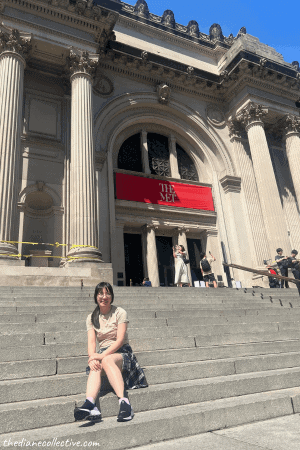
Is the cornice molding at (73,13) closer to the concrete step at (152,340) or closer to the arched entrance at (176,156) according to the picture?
the arched entrance at (176,156)

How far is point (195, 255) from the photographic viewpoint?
61.8 feet

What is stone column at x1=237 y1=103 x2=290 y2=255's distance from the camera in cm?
1731

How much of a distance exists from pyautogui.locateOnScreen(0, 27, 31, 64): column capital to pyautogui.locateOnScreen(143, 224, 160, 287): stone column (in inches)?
382

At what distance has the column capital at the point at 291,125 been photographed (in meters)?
20.5

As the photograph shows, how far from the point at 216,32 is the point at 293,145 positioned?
11.7 metres

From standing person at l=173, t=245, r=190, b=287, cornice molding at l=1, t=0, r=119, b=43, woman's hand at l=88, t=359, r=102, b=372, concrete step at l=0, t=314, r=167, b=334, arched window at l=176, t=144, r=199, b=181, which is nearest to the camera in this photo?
woman's hand at l=88, t=359, r=102, b=372

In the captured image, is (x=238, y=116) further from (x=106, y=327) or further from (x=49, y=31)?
(x=106, y=327)

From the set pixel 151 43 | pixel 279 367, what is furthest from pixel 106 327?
pixel 151 43

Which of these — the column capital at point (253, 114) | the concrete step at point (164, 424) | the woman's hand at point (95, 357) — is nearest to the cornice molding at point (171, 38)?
the column capital at point (253, 114)

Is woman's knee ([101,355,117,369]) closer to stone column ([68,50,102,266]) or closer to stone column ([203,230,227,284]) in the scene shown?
stone column ([68,50,102,266])

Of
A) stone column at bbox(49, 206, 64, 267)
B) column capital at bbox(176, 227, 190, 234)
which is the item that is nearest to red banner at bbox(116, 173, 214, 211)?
column capital at bbox(176, 227, 190, 234)

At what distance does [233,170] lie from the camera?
66.3ft

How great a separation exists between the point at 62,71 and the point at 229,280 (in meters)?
13.9

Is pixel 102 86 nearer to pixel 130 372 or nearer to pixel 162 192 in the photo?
pixel 162 192
